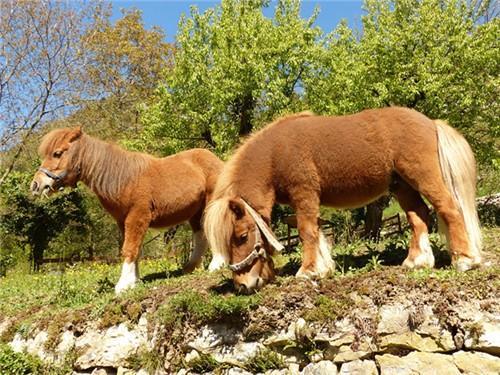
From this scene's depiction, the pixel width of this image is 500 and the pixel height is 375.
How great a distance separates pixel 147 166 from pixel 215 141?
980cm

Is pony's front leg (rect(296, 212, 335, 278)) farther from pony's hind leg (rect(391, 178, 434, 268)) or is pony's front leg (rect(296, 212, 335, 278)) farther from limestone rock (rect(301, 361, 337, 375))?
limestone rock (rect(301, 361, 337, 375))

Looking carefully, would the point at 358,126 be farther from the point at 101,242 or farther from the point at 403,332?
the point at 101,242

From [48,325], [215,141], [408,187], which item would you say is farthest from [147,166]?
[215,141]

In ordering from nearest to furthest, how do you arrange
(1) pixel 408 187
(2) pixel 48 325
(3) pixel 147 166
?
1. (1) pixel 408 187
2. (2) pixel 48 325
3. (3) pixel 147 166

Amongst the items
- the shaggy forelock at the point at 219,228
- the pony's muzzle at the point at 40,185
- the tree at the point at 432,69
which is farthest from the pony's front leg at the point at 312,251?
the tree at the point at 432,69

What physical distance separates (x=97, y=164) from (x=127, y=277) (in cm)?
175

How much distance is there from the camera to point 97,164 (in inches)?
282

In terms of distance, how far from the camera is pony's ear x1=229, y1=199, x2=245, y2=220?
5508 millimetres

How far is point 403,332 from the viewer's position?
463 centimetres

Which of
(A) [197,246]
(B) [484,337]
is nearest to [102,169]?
(A) [197,246]

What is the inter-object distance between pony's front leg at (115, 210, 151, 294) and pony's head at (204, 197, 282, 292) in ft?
6.42

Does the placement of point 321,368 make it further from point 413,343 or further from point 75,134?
point 75,134

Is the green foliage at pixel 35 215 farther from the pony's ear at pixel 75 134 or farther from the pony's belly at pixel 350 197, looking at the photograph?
the pony's belly at pixel 350 197

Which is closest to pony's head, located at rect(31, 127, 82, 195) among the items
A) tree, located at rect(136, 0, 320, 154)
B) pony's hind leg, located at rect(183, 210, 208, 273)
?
pony's hind leg, located at rect(183, 210, 208, 273)
